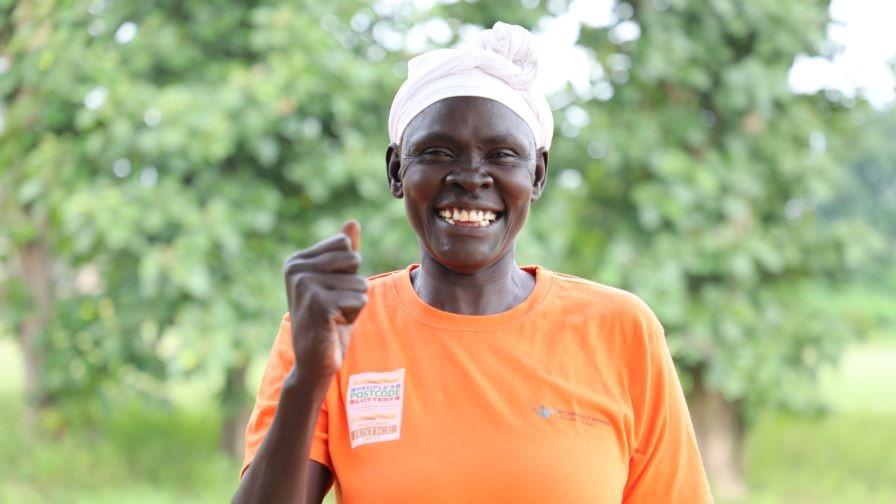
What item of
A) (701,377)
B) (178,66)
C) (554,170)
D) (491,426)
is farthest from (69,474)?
(491,426)

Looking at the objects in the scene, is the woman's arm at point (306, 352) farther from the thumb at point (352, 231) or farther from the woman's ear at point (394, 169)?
the woman's ear at point (394, 169)

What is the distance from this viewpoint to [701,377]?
553cm

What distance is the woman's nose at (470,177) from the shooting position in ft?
5.27

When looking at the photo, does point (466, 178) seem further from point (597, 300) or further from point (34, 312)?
point (34, 312)

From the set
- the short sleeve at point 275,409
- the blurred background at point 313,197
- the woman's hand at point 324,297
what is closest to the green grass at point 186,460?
the blurred background at point 313,197

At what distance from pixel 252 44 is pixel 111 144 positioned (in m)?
0.79

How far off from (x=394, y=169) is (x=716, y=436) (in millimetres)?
4293

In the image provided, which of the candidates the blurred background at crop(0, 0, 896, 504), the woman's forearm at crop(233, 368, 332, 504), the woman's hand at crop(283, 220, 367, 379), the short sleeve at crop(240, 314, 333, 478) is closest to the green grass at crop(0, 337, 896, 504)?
the blurred background at crop(0, 0, 896, 504)

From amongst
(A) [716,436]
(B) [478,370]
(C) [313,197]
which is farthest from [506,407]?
(A) [716,436]

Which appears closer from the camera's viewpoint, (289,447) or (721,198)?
(289,447)

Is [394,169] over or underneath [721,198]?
underneath

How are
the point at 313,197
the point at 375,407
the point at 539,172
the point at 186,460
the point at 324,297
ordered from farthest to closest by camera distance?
the point at 186,460 → the point at 313,197 → the point at 539,172 → the point at 375,407 → the point at 324,297

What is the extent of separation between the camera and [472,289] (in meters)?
1.70

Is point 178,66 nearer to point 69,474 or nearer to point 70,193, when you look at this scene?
point 70,193
